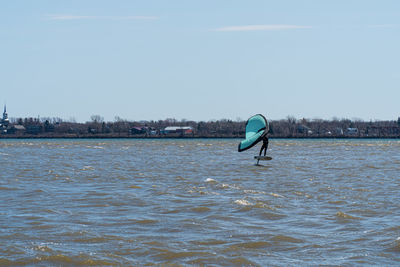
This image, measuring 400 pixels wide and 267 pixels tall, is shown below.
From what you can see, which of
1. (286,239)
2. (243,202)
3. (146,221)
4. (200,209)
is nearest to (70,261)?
(146,221)

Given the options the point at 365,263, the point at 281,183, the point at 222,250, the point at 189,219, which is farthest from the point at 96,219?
the point at 281,183

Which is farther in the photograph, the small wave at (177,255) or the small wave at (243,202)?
the small wave at (243,202)

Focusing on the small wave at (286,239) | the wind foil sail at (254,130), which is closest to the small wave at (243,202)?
the small wave at (286,239)

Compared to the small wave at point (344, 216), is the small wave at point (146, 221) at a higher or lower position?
lower

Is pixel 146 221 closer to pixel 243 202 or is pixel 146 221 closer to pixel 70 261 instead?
pixel 70 261

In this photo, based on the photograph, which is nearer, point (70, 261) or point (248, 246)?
point (70, 261)

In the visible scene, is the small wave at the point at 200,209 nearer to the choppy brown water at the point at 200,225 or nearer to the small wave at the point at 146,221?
the choppy brown water at the point at 200,225

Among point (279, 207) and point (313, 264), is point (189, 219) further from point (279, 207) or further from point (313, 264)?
point (313, 264)

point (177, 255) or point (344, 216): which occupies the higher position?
point (344, 216)

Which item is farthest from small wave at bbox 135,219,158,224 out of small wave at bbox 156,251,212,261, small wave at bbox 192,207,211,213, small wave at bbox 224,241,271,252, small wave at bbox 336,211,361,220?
small wave at bbox 336,211,361,220

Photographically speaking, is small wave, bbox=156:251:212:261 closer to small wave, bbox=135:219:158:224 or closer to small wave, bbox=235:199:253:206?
small wave, bbox=135:219:158:224

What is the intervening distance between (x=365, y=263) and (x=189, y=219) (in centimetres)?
648

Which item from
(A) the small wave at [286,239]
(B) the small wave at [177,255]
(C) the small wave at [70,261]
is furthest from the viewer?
(A) the small wave at [286,239]

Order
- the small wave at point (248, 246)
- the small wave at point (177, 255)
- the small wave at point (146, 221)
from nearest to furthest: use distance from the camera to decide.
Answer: the small wave at point (177, 255), the small wave at point (248, 246), the small wave at point (146, 221)
